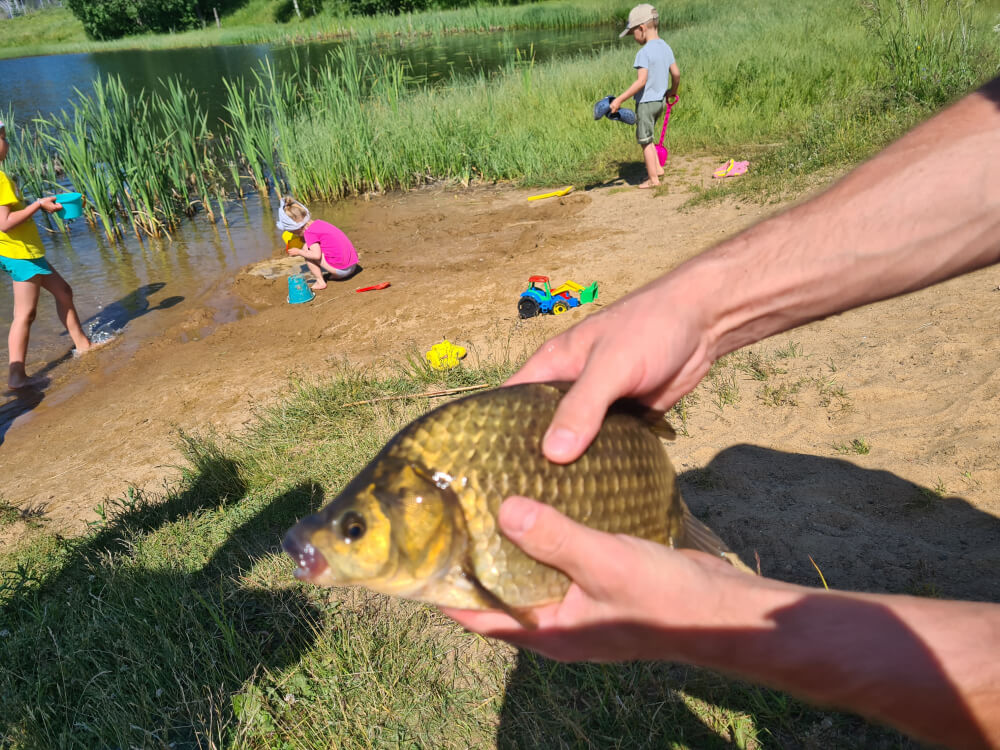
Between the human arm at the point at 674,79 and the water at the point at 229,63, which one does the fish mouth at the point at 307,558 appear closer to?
the human arm at the point at 674,79

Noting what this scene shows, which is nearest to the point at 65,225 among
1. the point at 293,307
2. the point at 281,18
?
the point at 293,307

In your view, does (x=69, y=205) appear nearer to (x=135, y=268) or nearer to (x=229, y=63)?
(x=135, y=268)

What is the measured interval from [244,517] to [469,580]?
269 centimetres

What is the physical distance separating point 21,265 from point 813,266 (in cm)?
812

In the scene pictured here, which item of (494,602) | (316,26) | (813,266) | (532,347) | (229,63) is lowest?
(532,347)

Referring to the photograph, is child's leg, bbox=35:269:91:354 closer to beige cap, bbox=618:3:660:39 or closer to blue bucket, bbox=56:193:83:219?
blue bucket, bbox=56:193:83:219

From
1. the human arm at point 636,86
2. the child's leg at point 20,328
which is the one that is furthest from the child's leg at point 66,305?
the human arm at point 636,86

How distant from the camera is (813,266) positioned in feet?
6.04

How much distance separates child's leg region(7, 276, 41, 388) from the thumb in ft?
26.0

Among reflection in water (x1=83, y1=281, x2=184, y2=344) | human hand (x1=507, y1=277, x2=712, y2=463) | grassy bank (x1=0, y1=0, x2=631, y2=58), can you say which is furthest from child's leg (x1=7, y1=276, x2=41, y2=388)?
grassy bank (x1=0, y1=0, x2=631, y2=58)

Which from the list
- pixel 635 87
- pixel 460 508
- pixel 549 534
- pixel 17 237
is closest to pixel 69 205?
pixel 17 237

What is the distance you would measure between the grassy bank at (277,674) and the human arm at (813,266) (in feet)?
3.94

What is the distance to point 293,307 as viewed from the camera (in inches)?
333

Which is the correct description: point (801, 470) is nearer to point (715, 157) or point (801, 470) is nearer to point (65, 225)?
point (715, 157)
